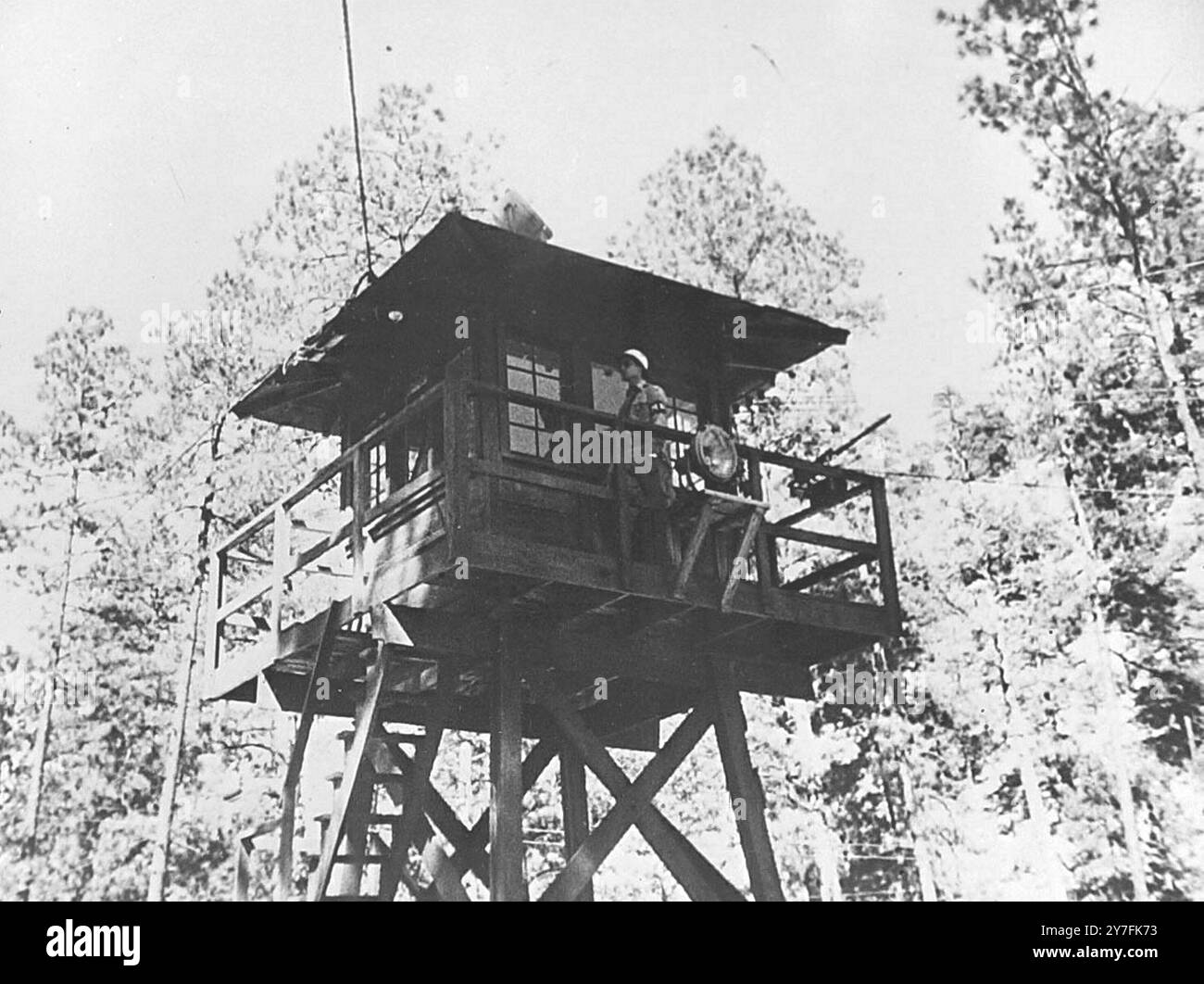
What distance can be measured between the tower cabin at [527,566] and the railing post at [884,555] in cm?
3

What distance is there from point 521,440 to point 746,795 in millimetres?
2917

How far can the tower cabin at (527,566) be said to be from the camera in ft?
28.0

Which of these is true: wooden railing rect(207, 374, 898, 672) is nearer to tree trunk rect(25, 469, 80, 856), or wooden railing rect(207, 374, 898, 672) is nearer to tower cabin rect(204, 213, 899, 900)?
tower cabin rect(204, 213, 899, 900)

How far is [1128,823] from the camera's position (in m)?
17.5

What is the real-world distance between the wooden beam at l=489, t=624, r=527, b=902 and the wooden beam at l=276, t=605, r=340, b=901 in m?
1.16

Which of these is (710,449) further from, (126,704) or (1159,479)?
(126,704)

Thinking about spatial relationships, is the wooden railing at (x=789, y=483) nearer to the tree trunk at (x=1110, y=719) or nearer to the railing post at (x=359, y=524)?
the railing post at (x=359, y=524)

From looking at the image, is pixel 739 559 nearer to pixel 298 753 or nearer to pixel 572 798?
pixel 572 798

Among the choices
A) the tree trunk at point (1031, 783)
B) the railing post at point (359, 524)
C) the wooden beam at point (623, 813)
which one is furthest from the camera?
the tree trunk at point (1031, 783)

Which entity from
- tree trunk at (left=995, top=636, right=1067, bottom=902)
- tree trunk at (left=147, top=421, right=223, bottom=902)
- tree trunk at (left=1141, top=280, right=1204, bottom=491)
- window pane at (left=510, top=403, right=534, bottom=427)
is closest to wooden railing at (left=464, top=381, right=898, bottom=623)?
window pane at (left=510, top=403, right=534, bottom=427)

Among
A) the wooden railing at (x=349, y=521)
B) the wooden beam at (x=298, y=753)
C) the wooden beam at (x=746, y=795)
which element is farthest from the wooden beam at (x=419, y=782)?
the wooden beam at (x=746, y=795)

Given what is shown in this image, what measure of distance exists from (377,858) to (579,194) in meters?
8.97

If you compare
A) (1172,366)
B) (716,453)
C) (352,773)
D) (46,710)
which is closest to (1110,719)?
(1172,366)

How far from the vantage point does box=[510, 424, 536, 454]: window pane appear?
371 inches
